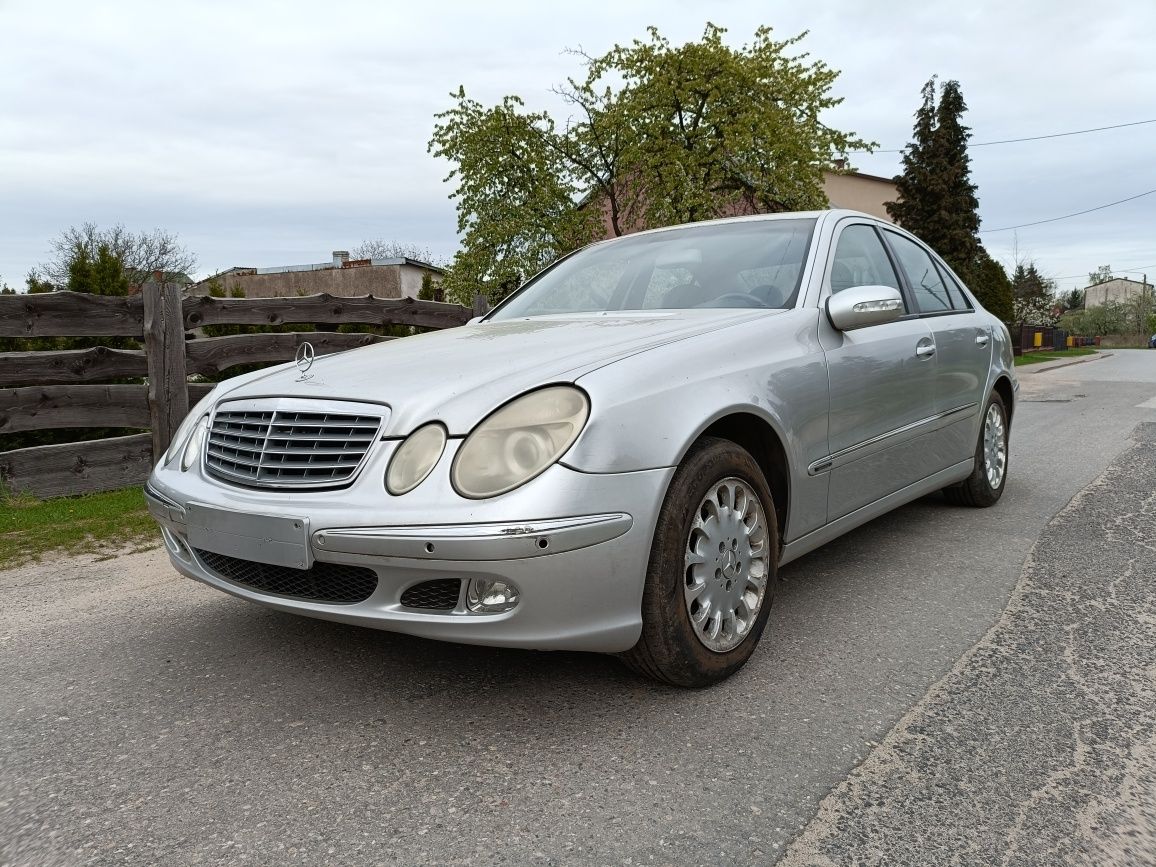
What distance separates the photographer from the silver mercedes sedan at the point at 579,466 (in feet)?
7.56

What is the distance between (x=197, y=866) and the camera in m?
1.88

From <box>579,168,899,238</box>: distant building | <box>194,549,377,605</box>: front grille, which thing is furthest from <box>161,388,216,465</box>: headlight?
<box>579,168,899,238</box>: distant building

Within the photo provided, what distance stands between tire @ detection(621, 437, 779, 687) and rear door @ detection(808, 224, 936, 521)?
1.41 feet

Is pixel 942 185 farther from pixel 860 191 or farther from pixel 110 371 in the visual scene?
pixel 110 371

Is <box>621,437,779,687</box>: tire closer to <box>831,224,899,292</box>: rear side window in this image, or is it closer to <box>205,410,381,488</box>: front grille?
<box>205,410,381,488</box>: front grille

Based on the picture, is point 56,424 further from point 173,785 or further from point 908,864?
point 908,864

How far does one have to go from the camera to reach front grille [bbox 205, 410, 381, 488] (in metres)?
2.50

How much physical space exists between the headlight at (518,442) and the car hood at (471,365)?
45mm

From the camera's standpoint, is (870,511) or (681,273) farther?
(681,273)

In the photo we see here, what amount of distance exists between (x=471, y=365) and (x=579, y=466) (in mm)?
627

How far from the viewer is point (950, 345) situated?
169 inches

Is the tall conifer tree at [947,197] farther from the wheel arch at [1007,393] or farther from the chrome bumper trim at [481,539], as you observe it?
the chrome bumper trim at [481,539]

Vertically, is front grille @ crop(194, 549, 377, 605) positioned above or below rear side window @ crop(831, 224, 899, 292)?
below

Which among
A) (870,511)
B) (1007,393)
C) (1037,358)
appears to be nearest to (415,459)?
(870,511)
